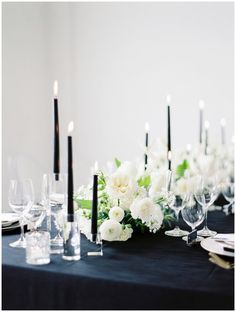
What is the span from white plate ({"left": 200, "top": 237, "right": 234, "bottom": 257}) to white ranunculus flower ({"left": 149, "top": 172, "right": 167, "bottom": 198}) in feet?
0.91

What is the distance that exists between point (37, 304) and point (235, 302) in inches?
22.2

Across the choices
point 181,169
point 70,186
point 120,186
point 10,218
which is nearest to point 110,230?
point 120,186

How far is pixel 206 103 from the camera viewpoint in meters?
3.89

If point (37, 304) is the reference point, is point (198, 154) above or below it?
above

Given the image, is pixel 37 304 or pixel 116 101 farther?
pixel 116 101

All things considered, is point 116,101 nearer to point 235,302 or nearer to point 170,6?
point 170,6

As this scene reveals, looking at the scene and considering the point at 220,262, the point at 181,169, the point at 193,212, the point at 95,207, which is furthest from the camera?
the point at 181,169

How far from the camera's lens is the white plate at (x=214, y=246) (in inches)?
56.5

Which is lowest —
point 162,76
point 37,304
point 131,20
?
point 37,304

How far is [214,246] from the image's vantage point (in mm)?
1530

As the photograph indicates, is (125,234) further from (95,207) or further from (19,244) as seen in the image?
(19,244)

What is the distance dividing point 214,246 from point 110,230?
13.7 inches

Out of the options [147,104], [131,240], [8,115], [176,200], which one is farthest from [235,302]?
[147,104]

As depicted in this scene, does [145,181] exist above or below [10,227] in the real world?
above
